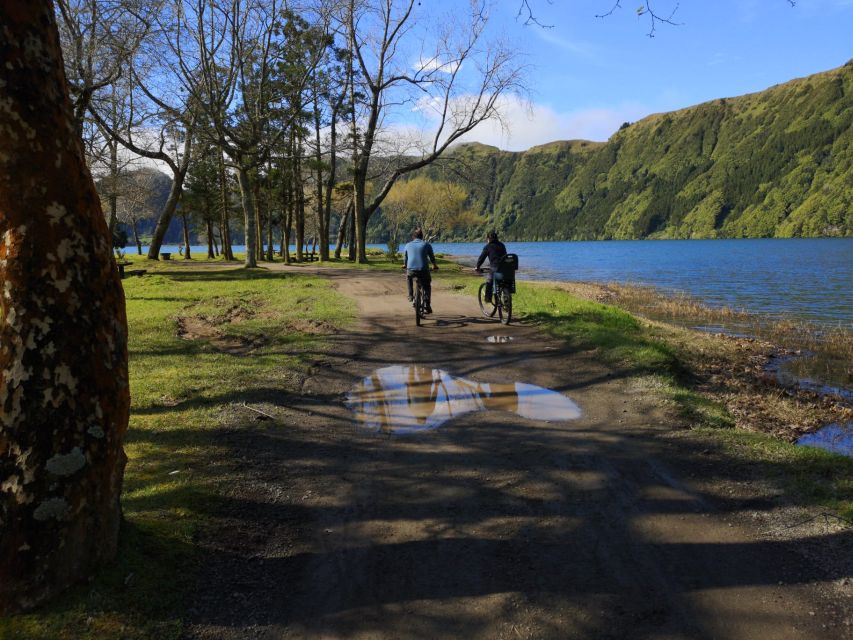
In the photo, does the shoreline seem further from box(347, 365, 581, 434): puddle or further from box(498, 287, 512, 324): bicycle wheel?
box(498, 287, 512, 324): bicycle wheel

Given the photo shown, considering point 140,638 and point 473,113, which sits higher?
point 473,113

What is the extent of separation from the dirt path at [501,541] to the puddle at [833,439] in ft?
7.54

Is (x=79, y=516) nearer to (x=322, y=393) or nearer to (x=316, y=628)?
(x=316, y=628)

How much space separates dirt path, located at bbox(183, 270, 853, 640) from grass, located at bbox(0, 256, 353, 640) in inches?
9.8

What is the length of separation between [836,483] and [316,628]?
15.4 feet

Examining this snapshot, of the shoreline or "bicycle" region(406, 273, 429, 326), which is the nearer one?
the shoreline

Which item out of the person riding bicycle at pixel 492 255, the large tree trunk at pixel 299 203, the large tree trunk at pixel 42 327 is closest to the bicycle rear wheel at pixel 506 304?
the person riding bicycle at pixel 492 255

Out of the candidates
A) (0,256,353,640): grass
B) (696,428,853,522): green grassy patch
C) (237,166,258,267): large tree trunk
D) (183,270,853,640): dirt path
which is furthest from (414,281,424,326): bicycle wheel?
(237,166,258,267): large tree trunk

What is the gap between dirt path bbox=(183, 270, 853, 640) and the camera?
339 cm

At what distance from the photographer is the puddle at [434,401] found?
702 cm

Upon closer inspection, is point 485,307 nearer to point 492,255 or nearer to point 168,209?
point 492,255

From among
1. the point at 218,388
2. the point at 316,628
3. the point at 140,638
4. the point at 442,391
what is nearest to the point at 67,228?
the point at 140,638

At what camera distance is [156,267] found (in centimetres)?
3216

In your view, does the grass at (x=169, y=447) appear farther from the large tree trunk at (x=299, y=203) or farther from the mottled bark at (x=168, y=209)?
the large tree trunk at (x=299, y=203)
